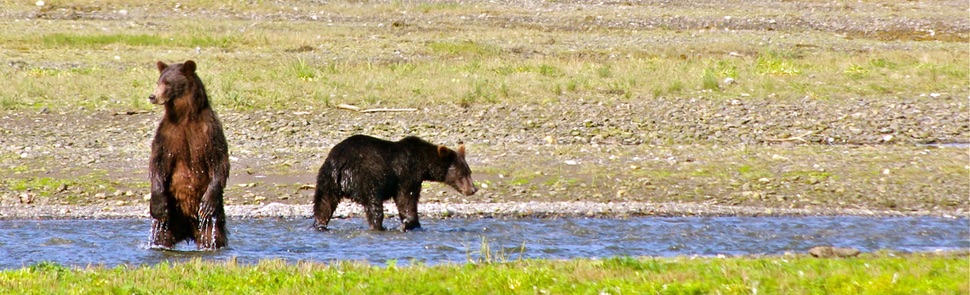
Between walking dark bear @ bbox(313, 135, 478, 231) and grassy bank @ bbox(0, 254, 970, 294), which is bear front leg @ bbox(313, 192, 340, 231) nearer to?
walking dark bear @ bbox(313, 135, 478, 231)

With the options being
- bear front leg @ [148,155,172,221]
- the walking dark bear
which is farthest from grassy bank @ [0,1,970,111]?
bear front leg @ [148,155,172,221]

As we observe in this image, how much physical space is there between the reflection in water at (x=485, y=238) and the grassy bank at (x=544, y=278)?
6.10 feet

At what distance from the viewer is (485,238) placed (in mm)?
11898

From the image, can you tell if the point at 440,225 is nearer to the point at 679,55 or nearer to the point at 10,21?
the point at 679,55

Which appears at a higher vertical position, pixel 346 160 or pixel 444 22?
pixel 346 160

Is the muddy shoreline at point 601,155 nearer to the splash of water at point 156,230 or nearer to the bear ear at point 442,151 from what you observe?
the bear ear at point 442,151

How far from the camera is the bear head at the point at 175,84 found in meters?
10.5

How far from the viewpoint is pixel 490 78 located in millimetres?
23391

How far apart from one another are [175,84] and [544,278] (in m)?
4.03

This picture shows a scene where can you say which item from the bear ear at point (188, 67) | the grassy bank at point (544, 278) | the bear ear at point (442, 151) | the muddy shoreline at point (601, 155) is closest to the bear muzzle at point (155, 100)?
the bear ear at point (188, 67)

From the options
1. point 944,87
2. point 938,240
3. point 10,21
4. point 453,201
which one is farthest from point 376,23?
point 938,240

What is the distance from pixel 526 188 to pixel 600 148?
268cm

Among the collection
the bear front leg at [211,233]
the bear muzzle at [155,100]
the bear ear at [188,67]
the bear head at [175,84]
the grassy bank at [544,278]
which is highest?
the bear ear at [188,67]

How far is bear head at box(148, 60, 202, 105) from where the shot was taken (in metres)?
10.5
